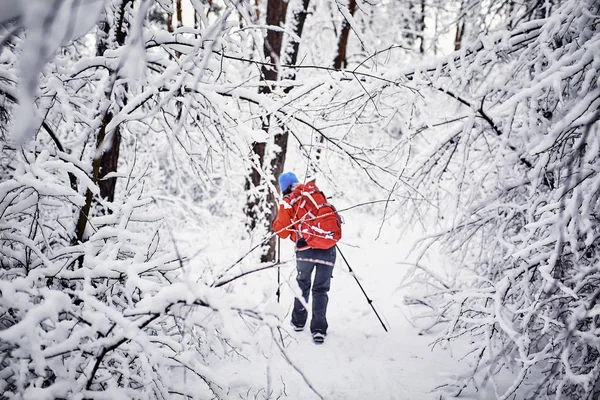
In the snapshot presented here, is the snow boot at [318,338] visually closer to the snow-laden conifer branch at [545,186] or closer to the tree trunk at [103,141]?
the snow-laden conifer branch at [545,186]

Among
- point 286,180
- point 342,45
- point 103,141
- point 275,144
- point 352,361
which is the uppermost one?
point 342,45

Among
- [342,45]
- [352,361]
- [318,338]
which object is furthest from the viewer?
[342,45]

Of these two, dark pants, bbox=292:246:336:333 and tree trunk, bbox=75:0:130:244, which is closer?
tree trunk, bbox=75:0:130:244

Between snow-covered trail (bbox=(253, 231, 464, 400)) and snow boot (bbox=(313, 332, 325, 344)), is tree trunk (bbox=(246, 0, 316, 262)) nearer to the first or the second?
snow-covered trail (bbox=(253, 231, 464, 400))

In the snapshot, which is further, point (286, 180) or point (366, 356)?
point (286, 180)

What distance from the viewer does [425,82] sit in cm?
222

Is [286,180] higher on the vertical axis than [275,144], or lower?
lower

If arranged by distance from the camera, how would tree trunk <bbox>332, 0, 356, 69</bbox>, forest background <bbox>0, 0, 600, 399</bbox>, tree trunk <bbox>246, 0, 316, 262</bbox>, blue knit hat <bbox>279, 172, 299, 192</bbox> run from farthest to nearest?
tree trunk <bbox>332, 0, 356, 69</bbox> < tree trunk <bbox>246, 0, 316, 262</bbox> < blue knit hat <bbox>279, 172, 299, 192</bbox> < forest background <bbox>0, 0, 600, 399</bbox>

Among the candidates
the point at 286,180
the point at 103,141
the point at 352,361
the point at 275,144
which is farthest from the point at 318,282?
the point at 103,141

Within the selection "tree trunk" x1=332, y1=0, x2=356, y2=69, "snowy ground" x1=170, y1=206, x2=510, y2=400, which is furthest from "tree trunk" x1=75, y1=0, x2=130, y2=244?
"tree trunk" x1=332, y1=0, x2=356, y2=69

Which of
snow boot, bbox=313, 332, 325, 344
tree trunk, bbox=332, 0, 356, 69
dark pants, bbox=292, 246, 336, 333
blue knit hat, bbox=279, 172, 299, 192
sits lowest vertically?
snow boot, bbox=313, 332, 325, 344

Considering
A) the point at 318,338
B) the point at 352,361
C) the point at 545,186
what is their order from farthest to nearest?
the point at 318,338
the point at 352,361
the point at 545,186

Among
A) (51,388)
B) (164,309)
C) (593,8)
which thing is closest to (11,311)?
(51,388)

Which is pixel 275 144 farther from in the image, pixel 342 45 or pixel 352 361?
pixel 342 45
